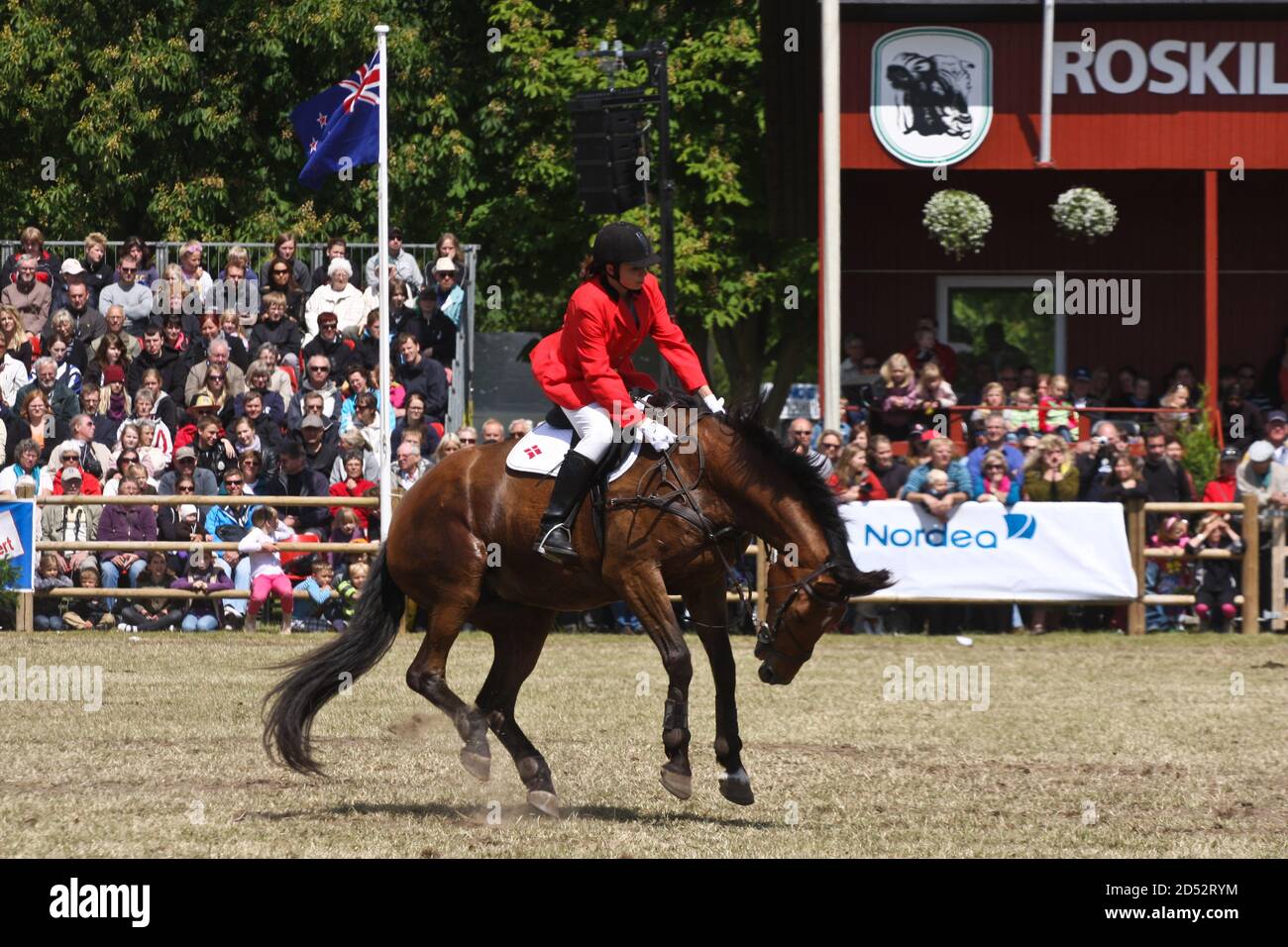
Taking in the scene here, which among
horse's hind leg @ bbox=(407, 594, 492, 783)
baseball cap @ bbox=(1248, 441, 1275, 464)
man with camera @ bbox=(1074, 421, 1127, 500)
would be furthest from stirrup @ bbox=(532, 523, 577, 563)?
baseball cap @ bbox=(1248, 441, 1275, 464)

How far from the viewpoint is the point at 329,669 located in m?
9.91

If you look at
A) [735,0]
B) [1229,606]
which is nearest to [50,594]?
[1229,606]

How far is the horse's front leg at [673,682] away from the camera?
356 inches

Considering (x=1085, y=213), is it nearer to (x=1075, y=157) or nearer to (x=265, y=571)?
(x=1075, y=157)

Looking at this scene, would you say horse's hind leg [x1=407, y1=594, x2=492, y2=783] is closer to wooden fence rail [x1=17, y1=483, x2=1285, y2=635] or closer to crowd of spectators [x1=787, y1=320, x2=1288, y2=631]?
crowd of spectators [x1=787, y1=320, x2=1288, y2=631]

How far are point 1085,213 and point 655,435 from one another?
48.7 ft

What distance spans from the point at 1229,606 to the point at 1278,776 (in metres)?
8.92

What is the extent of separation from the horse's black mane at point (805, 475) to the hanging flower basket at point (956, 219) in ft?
45.7

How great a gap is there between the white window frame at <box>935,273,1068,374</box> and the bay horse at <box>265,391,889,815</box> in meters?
17.4

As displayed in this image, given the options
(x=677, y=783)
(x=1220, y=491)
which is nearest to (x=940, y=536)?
(x=1220, y=491)

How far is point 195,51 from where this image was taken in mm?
32594

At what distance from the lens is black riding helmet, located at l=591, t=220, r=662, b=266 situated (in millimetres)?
9258

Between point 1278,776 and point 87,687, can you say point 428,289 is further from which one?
point 1278,776

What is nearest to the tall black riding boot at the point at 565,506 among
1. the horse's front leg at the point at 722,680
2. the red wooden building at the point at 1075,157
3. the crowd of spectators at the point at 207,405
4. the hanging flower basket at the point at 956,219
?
the horse's front leg at the point at 722,680
